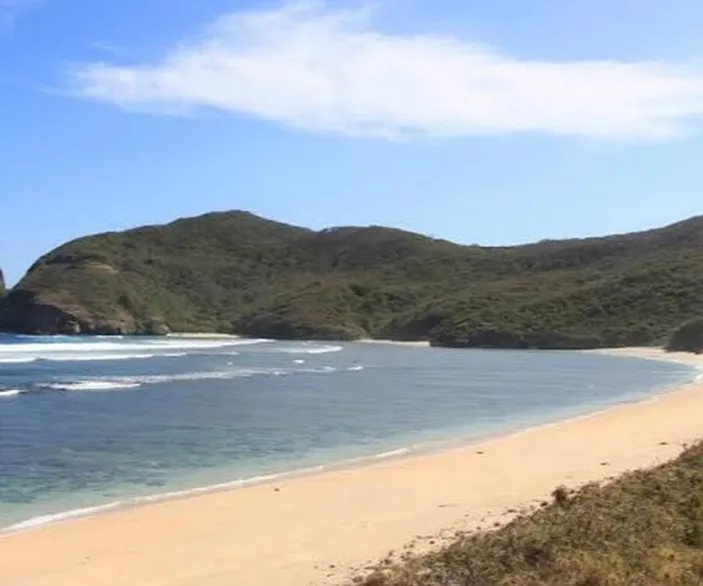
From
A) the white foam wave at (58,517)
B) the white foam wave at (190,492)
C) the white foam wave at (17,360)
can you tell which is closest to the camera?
the white foam wave at (58,517)

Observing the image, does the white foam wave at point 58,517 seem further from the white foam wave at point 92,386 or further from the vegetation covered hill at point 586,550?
the white foam wave at point 92,386

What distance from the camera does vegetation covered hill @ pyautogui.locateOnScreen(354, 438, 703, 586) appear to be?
838cm

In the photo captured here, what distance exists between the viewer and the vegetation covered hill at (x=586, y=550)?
838cm

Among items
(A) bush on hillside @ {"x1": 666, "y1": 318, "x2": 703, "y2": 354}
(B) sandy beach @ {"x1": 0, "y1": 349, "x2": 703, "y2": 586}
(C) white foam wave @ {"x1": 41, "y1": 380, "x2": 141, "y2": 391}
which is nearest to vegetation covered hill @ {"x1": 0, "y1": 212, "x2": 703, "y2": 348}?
(A) bush on hillside @ {"x1": 666, "y1": 318, "x2": 703, "y2": 354}

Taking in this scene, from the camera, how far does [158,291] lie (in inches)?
6206

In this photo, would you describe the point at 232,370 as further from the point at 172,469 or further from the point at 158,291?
the point at 158,291

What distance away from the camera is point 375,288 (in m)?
144

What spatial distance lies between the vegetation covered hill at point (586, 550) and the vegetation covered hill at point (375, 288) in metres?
78.7

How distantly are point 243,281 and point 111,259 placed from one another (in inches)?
939

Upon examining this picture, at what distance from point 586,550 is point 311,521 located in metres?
5.18

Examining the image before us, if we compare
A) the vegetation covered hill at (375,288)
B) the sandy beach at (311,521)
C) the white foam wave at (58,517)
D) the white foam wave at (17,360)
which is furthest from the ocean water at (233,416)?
the vegetation covered hill at (375,288)

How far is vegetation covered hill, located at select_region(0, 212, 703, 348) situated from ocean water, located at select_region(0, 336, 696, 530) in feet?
136

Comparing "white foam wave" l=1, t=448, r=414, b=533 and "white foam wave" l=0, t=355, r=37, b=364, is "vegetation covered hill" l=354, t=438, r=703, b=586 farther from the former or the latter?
"white foam wave" l=0, t=355, r=37, b=364

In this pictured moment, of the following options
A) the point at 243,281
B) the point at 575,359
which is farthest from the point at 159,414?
the point at 243,281
